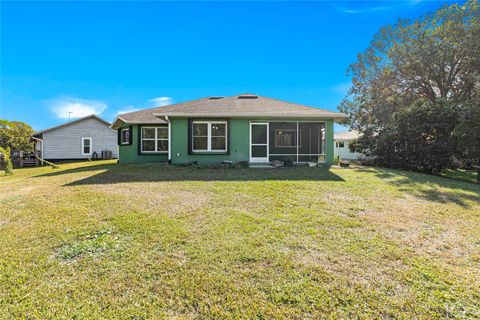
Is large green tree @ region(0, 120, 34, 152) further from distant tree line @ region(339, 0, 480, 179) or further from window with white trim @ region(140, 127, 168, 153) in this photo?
distant tree line @ region(339, 0, 480, 179)

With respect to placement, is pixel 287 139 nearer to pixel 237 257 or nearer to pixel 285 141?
pixel 285 141

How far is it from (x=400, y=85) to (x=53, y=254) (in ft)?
81.9

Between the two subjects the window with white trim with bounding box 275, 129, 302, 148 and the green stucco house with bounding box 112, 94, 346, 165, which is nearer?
the green stucco house with bounding box 112, 94, 346, 165

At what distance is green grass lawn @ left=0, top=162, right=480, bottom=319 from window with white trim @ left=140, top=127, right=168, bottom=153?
27.9 ft

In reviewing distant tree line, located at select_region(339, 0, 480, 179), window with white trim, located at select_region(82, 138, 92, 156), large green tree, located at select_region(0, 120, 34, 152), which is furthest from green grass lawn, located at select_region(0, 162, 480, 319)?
large green tree, located at select_region(0, 120, 34, 152)

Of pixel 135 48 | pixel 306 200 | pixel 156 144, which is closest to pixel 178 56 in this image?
pixel 135 48

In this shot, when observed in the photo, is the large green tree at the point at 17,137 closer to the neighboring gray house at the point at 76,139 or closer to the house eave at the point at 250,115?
the neighboring gray house at the point at 76,139

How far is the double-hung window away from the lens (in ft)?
39.1

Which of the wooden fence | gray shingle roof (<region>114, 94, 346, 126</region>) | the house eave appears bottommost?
the wooden fence

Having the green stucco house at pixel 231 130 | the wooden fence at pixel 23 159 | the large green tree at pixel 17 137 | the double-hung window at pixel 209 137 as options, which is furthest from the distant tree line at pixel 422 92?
the large green tree at pixel 17 137

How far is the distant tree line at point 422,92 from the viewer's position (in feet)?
41.9

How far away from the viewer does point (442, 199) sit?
20.5 ft

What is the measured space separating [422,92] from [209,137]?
63.3 ft

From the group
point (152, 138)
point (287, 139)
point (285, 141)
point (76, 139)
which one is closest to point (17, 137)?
point (76, 139)
